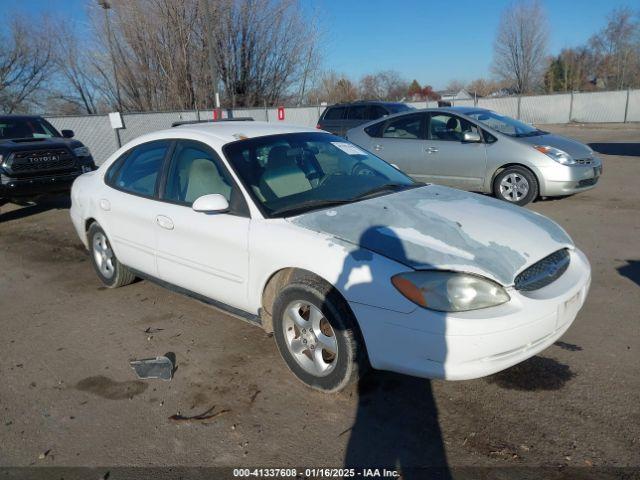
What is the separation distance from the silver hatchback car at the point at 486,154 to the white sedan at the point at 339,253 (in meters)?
4.25

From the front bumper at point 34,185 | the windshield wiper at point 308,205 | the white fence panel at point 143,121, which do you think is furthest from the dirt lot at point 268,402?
the white fence panel at point 143,121

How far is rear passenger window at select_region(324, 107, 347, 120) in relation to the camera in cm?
1591

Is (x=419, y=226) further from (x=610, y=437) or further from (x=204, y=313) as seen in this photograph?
(x=204, y=313)

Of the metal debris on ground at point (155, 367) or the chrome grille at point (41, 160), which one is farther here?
the chrome grille at point (41, 160)

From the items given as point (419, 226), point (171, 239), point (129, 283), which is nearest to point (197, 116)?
point (129, 283)

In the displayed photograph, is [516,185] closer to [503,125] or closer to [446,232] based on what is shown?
[503,125]

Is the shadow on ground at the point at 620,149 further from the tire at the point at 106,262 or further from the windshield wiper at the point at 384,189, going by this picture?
the tire at the point at 106,262

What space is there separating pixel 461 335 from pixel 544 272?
0.79 metres

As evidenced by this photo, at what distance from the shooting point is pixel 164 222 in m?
4.00

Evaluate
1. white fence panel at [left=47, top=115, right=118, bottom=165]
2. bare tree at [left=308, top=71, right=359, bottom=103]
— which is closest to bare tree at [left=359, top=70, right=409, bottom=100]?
bare tree at [left=308, top=71, right=359, bottom=103]

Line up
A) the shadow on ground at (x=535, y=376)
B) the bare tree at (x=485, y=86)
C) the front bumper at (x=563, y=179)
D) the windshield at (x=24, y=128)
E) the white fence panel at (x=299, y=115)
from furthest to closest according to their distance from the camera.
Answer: the bare tree at (x=485, y=86) < the white fence panel at (x=299, y=115) < the windshield at (x=24, y=128) < the front bumper at (x=563, y=179) < the shadow on ground at (x=535, y=376)

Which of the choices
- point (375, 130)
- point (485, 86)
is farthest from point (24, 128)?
point (485, 86)

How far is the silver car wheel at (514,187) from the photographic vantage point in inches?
315

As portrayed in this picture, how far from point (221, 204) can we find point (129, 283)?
2.29 metres
